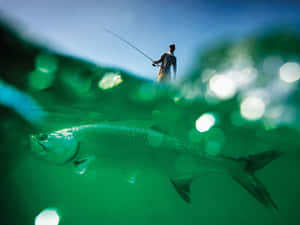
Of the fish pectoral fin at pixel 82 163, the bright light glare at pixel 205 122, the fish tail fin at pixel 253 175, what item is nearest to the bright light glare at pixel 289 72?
the bright light glare at pixel 205 122

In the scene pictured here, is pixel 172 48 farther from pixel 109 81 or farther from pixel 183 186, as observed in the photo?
pixel 183 186

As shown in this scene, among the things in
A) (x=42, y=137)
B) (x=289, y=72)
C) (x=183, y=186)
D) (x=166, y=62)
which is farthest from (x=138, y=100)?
(x=289, y=72)

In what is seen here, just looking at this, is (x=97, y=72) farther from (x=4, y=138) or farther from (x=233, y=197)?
(x=233, y=197)

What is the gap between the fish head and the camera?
2465 millimetres

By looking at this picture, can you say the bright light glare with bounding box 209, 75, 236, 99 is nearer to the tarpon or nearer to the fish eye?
the tarpon

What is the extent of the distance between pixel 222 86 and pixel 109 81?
5.43 metres

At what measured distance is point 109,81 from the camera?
693cm

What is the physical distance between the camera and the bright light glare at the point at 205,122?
10321mm

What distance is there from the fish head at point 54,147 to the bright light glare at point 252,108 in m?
8.41

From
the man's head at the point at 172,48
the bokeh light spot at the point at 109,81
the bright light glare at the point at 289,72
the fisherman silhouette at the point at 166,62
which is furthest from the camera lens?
the bokeh light spot at the point at 109,81

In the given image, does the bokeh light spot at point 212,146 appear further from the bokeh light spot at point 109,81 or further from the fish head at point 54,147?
the fish head at point 54,147

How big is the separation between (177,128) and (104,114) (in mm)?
5758

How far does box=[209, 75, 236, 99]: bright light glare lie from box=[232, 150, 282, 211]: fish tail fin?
4.44 m

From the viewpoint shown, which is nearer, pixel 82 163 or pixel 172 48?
pixel 82 163
